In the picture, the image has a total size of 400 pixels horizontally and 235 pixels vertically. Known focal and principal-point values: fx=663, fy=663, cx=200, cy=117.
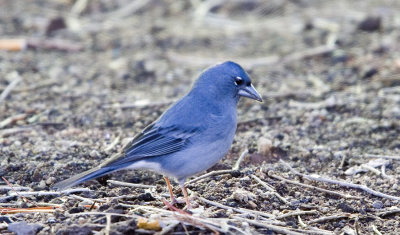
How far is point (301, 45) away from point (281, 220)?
5.51 meters

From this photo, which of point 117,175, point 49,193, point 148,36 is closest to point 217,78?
point 117,175

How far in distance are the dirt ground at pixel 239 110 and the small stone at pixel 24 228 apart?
12 millimetres

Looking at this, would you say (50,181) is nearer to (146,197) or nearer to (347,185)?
(146,197)

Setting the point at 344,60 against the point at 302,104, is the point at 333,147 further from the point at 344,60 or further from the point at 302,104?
the point at 344,60

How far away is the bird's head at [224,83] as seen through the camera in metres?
5.64

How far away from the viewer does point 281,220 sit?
15.9 feet

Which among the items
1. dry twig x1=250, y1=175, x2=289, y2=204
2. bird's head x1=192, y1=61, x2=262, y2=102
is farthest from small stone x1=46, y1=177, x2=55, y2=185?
dry twig x1=250, y1=175, x2=289, y2=204

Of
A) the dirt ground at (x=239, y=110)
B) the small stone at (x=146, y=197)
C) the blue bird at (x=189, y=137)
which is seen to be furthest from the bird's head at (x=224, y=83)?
the small stone at (x=146, y=197)

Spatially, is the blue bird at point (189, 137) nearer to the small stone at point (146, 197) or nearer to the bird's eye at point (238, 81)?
the bird's eye at point (238, 81)

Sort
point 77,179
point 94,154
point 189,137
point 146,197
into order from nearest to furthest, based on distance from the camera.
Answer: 1. point 77,179
2. point 146,197
3. point 189,137
4. point 94,154

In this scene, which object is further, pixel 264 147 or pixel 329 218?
pixel 264 147

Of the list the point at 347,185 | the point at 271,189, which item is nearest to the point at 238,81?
the point at 271,189

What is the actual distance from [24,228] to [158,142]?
1.31 meters

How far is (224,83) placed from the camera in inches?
224
